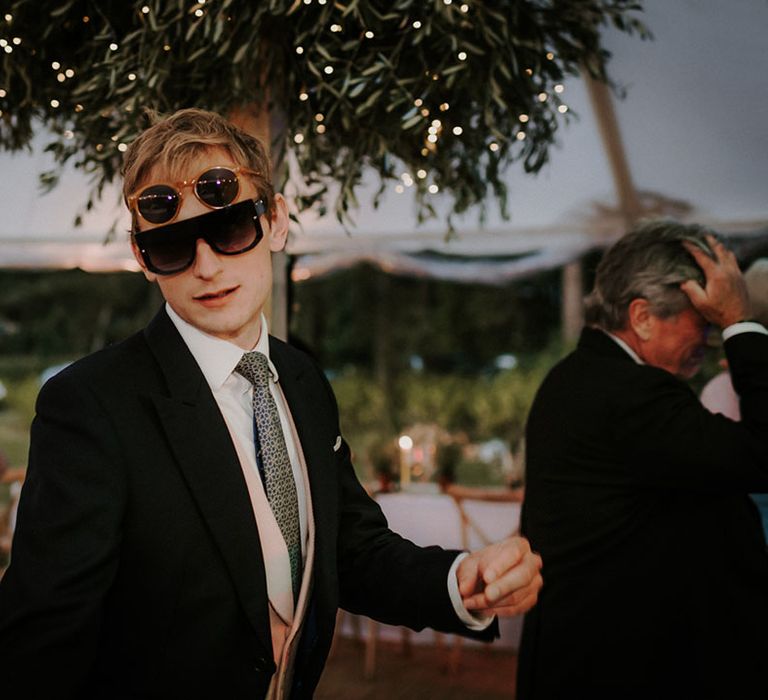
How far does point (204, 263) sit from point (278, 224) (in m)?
0.24

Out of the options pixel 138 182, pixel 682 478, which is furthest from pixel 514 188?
pixel 138 182

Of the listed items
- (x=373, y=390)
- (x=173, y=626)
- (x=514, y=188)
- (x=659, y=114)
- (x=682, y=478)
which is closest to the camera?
(x=173, y=626)

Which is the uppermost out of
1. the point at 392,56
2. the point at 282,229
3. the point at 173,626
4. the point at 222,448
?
the point at 392,56

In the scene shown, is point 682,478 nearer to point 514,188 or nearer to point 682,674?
point 682,674

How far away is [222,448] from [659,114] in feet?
13.0

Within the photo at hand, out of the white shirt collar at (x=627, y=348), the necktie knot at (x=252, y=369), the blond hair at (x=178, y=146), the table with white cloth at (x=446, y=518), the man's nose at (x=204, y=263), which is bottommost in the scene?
the table with white cloth at (x=446, y=518)

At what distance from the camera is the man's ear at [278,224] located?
151cm

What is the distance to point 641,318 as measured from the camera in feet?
6.82

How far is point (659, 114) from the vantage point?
458 cm

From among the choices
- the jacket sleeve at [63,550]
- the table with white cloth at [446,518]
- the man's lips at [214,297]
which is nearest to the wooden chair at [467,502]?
the table with white cloth at [446,518]

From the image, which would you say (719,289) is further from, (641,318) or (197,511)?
(197,511)

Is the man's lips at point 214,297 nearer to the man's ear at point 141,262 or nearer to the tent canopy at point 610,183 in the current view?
the man's ear at point 141,262

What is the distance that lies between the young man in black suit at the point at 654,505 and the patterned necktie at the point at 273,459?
0.86m

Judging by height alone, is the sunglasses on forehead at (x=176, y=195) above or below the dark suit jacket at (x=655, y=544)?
above
